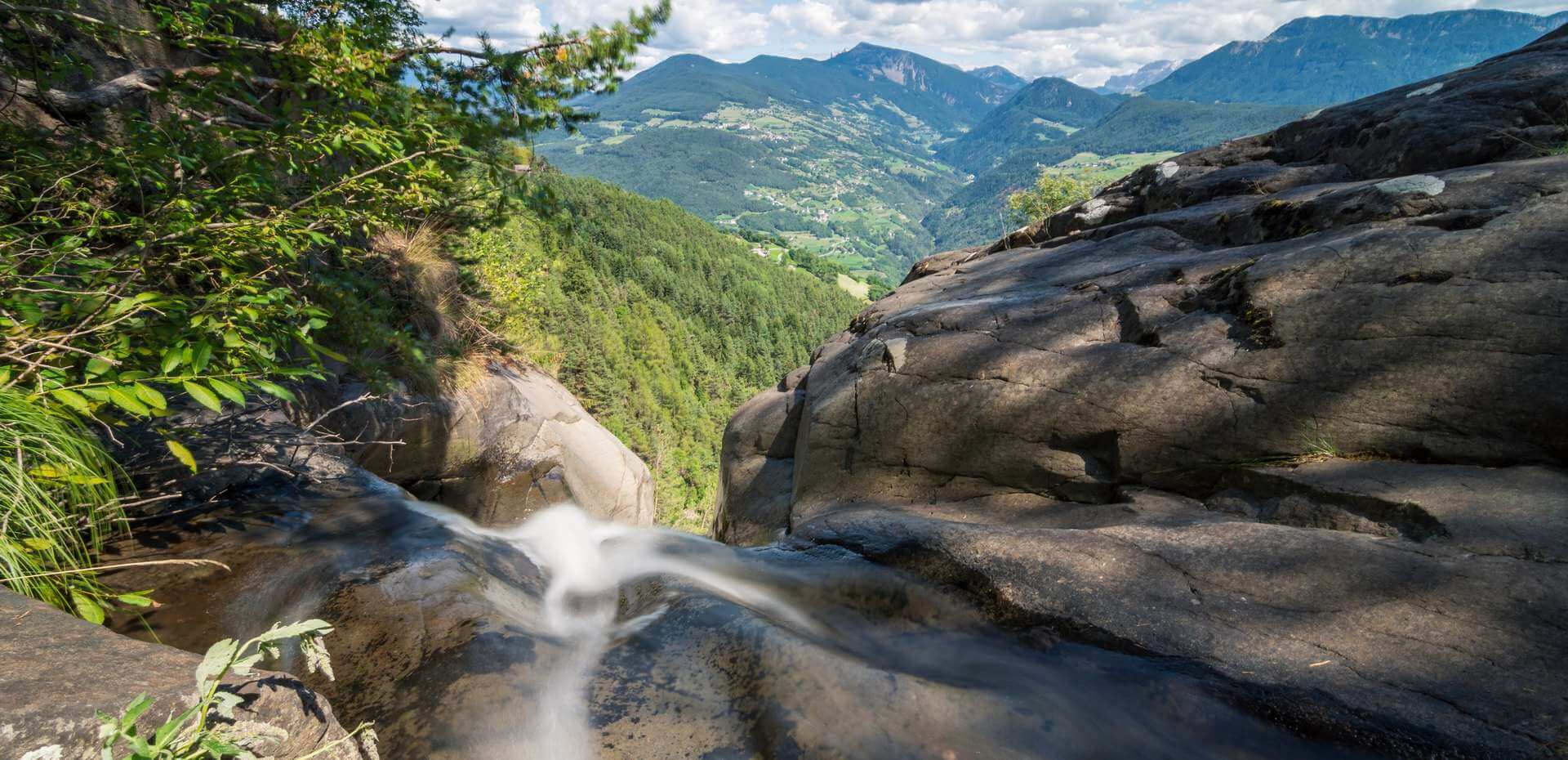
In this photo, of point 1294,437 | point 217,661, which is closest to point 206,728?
point 217,661

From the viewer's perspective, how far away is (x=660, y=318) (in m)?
116

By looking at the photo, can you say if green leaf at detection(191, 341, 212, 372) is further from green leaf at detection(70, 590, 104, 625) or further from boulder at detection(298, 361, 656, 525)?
boulder at detection(298, 361, 656, 525)

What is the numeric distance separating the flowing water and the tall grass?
104 centimetres

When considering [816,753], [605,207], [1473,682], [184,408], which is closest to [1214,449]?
[1473,682]

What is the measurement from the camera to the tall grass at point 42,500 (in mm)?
3260

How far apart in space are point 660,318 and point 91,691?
116235mm

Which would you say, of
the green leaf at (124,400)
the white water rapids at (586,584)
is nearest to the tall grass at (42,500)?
the green leaf at (124,400)

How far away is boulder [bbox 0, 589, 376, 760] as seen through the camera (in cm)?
228

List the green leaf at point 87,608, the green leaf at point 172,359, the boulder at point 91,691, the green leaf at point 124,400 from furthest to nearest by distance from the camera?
the green leaf at point 87,608, the green leaf at point 172,359, the green leaf at point 124,400, the boulder at point 91,691

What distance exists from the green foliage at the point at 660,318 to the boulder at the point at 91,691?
17.1 meters

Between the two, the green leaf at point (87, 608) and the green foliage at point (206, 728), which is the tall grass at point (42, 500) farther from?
the green foliage at point (206, 728)

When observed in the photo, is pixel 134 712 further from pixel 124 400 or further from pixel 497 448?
pixel 497 448

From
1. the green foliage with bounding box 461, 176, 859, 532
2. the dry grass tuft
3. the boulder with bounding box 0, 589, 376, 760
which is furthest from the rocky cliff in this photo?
the green foliage with bounding box 461, 176, 859, 532

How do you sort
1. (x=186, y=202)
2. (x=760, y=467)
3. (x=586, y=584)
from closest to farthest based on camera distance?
(x=186, y=202), (x=586, y=584), (x=760, y=467)
